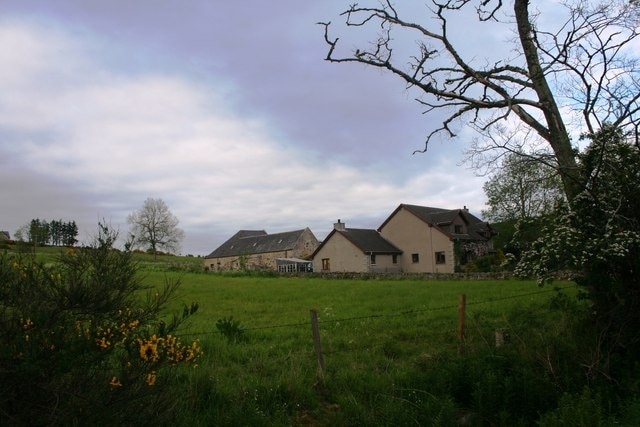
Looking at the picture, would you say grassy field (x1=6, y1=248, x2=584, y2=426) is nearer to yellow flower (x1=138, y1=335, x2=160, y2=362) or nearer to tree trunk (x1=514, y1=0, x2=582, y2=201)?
yellow flower (x1=138, y1=335, x2=160, y2=362)

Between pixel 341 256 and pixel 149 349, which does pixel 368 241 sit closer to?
pixel 341 256

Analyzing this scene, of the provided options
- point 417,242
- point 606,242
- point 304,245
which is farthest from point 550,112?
point 304,245

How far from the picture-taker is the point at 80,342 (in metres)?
4.15

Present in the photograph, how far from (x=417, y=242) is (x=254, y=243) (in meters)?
29.1

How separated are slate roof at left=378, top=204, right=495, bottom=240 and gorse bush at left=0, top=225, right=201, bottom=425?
145ft

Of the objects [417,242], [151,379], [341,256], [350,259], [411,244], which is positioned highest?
[417,242]

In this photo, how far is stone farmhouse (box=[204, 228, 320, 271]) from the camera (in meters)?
63.2

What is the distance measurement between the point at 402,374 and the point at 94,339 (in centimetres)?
540

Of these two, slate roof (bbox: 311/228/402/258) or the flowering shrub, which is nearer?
the flowering shrub

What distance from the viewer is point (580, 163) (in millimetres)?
10422

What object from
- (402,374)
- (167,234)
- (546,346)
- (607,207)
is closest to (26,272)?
(402,374)

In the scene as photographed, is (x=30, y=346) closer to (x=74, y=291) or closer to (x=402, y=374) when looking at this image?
(x=74, y=291)

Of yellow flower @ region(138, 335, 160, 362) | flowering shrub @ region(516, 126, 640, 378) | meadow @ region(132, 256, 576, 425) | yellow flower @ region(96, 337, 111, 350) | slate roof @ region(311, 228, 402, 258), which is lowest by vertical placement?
meadow @ region(132, 256, 576, 425)

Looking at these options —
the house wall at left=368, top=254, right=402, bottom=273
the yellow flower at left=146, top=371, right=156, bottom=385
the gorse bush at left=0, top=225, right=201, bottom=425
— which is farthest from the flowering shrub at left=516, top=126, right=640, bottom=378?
the house wall at left=368, top=254, right=402, bottom=273
